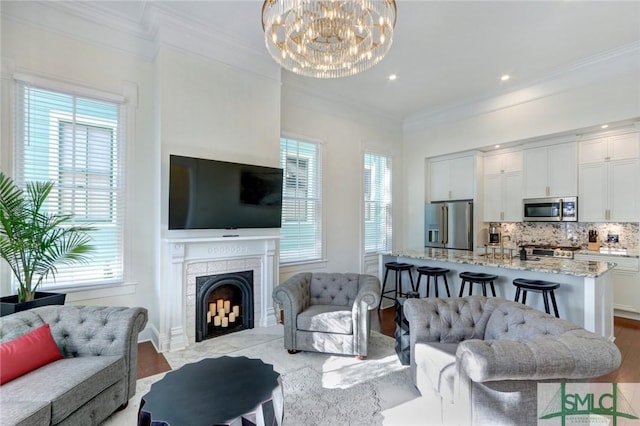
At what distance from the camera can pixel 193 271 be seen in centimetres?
359

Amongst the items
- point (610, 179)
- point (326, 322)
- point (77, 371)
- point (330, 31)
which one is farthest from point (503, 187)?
point (77, 371)

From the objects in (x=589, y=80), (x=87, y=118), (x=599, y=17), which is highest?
(x=599, y=17)

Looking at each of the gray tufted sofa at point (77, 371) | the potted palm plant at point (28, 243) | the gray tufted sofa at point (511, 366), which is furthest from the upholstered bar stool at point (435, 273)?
the potted palm plant at point (28, 243)

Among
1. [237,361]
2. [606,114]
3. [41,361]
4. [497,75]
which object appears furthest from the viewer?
[497,75]

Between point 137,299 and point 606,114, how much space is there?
6.70 meters

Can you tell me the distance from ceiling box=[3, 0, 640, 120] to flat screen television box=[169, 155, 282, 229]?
1.65 metres

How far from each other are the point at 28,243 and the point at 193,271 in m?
1.47

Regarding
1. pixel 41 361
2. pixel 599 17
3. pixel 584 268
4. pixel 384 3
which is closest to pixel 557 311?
pixel 584 268

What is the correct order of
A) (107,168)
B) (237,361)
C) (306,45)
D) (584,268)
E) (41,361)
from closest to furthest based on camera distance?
(41,361), (237,361), (306,45), (584,268), (107,168)

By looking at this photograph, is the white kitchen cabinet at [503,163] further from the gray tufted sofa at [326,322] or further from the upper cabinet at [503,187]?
the gray tufted sofa at [326,322]

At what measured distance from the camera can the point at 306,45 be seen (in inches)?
98.8

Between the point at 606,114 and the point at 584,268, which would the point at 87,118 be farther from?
the point at 606,114

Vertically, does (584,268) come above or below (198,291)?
above

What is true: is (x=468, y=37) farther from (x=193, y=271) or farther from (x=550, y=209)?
(x=193, y=271)
